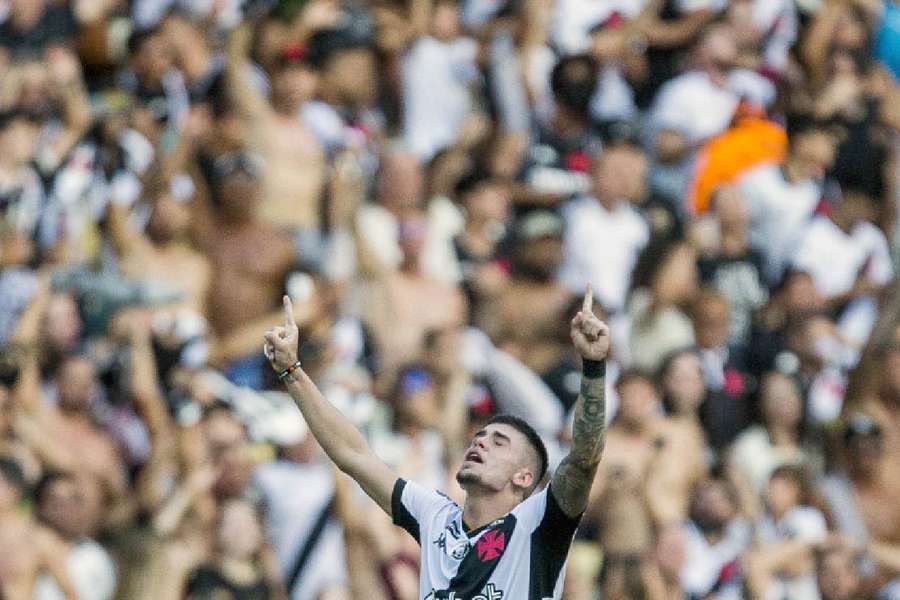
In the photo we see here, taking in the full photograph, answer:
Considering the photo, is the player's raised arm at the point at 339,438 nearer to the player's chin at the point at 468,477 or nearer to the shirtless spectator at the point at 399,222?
the player's chin at the point at 468,477

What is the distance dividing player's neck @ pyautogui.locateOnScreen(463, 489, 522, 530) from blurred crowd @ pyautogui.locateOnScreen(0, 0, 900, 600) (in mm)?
2876

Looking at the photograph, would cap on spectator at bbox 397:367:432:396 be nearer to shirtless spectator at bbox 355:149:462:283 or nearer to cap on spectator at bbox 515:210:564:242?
shirtless spectator at bbox 355:149:462:283

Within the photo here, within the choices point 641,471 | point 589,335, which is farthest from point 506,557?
point 641,471

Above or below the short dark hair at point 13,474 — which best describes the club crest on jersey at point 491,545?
below

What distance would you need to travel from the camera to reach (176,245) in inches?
424

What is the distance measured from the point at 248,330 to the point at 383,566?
5.05ft

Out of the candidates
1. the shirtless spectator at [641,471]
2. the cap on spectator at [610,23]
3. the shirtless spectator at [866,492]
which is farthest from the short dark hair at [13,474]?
the cap on spectator at [610,23]

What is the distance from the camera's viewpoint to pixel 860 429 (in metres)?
11.8

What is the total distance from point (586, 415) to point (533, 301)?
521 centimetres

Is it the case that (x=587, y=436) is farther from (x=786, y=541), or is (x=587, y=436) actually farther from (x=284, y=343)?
(x=786, y=541)

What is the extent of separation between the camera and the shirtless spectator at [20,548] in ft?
30.2

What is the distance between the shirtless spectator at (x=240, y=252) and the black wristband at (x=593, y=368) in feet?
15.1

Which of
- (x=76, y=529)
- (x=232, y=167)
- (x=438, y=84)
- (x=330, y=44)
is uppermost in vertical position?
(x=330, y=44)

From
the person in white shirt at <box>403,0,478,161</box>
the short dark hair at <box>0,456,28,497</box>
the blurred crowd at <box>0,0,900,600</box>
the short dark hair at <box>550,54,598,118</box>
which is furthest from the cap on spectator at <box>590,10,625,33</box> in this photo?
the short dark hair at <box>0,456,28,497</box>
